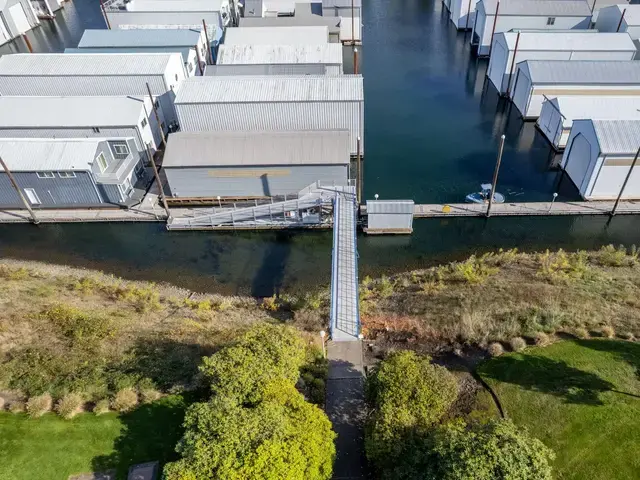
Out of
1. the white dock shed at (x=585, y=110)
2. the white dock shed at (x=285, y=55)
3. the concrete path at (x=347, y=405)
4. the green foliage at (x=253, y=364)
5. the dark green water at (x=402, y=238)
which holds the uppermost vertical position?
the white dock shed at (x=285, y=55)

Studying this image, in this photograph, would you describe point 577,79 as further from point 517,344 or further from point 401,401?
point 401,401

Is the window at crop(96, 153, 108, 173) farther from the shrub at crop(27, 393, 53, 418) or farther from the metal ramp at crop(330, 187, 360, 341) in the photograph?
the shrub at crop(27, 393, 53, 418)

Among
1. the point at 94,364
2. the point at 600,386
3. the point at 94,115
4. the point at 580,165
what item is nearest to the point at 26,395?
the point at 94,364

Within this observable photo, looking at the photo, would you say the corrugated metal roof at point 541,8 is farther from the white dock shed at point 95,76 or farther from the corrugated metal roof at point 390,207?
the white dock shed at point 95,76

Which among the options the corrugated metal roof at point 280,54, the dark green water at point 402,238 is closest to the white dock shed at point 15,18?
the corrugated metal roof at point 280,54

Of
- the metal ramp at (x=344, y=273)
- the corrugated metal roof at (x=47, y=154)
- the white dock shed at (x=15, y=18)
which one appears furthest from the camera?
the white dock shed at (x=15, y=18)

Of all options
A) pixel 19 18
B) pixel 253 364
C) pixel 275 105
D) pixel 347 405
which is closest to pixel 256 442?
pixel 253 364

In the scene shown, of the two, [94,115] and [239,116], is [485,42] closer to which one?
[239,116]
